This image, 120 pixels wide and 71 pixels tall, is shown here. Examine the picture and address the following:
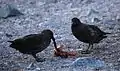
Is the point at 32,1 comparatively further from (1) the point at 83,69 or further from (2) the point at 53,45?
(1) the point at 83,69

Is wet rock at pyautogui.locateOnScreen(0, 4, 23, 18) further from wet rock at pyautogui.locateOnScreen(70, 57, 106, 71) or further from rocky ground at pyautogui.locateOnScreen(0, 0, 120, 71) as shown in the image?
wet rock at pyautogui.locateOnScreen(70, 57, 106, 71)

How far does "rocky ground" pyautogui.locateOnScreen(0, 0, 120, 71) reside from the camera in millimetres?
8305

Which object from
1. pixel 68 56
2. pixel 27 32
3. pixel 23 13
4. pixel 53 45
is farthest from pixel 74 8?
pixel 68 56

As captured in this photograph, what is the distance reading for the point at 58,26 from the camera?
1151 cm

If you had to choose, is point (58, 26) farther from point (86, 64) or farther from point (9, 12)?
point (86, 64)

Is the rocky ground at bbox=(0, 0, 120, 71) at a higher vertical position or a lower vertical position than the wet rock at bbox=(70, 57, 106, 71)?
lower

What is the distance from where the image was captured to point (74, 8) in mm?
14023

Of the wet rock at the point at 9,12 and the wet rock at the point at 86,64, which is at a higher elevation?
the wet rock at the point at 86,64

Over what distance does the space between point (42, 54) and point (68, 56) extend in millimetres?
591

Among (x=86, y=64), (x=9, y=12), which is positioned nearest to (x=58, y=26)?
(x=9, y=12)

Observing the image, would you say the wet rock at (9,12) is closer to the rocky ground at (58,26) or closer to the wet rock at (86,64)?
the rocky ground at (58,26)

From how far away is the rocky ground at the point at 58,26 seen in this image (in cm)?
830

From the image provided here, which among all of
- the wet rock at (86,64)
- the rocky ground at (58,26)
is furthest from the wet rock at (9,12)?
the wet rock at (86,64)

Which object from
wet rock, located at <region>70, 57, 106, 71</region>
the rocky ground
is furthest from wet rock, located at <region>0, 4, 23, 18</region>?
wet rock, located at <region>70, 57, 106, 71</region>
